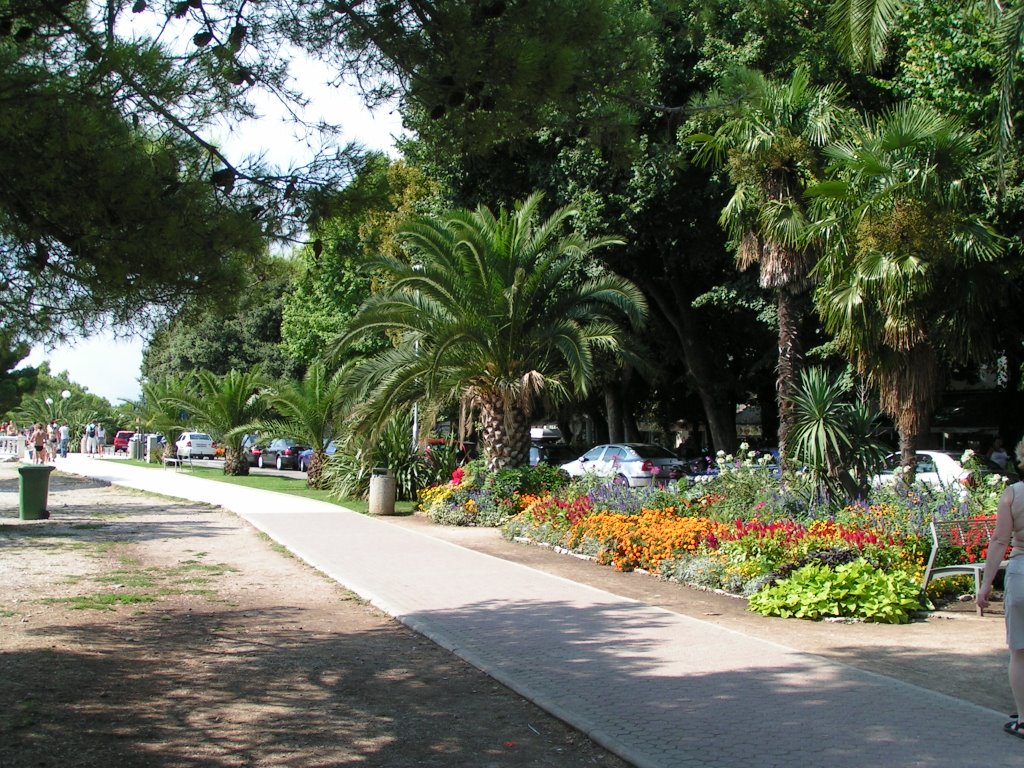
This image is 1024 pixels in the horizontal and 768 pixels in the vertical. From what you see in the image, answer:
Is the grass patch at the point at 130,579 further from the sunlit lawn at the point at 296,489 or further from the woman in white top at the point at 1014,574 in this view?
the woman in white top at the point at 1014,574

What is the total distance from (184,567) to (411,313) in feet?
24.6

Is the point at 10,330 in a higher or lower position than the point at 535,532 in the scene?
higher

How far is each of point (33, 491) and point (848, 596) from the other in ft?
47.3

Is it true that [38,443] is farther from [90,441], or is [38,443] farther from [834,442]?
[834,442]

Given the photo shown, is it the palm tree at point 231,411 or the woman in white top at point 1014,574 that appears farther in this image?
the palm tree at point 231,411

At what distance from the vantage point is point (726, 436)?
104 feet

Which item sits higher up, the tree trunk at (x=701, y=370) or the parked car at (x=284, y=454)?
the tree trunk at (x=701, y=370)

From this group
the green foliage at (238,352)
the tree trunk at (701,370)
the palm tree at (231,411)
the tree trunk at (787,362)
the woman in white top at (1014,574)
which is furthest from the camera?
the green foliage at (238,352)

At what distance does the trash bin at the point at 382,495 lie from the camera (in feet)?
63.1

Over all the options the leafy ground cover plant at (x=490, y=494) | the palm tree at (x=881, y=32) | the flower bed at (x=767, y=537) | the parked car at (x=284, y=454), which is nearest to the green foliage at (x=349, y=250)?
the leafy ground cover plant at (x=490, y=494)

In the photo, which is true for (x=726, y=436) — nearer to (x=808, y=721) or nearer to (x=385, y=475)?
(x=385, y=475)

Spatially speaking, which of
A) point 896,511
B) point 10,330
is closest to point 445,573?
point 896,511

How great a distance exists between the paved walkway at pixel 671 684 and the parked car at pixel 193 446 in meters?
38.8

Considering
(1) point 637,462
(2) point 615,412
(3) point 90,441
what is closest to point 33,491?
(1) point 637,462
